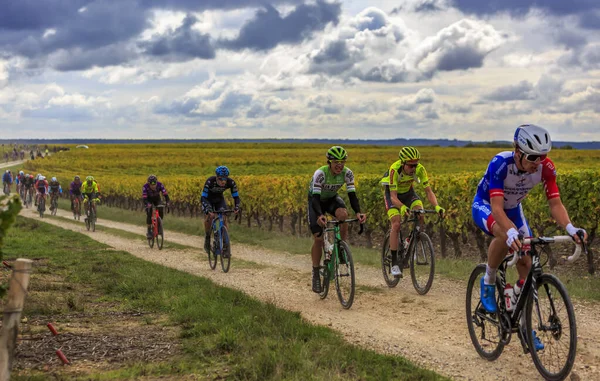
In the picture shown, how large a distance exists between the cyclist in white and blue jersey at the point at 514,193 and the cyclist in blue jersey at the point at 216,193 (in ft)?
25.2

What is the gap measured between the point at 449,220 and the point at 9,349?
47.1 ft

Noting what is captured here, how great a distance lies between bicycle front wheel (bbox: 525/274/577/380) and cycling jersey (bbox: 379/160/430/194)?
15.5 feet

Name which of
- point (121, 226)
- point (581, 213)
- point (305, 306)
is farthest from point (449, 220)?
point (121, 226)

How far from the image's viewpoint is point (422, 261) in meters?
10.3

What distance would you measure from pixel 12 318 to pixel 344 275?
524 centimetres

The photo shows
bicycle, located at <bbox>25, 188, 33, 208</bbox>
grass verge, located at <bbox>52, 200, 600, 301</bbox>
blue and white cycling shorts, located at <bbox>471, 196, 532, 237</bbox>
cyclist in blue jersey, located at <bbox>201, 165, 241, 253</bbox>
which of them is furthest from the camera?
bicycle, located at <bbox>25, 188, 33, 208</bbox>

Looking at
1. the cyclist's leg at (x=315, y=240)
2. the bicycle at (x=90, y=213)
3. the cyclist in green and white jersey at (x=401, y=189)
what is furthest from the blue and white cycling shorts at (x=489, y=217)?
the bicycle at (x=90, y=213)

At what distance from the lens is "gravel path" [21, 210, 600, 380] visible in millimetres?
6359

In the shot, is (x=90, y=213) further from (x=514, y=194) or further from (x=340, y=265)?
(x=514, y=194)

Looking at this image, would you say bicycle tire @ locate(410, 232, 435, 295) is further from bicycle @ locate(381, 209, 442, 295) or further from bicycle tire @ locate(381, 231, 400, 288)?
bicycle tire @ locate(381, 231, 400, 288)

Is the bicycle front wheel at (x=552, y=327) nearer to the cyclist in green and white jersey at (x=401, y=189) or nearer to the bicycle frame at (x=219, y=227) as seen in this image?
the cyclist in green and white jersey at (x=401, y=189)

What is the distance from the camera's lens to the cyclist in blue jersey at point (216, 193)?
44.0 feet

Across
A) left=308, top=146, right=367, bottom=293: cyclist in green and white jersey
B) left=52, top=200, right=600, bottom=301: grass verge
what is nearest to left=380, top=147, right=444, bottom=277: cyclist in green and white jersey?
left=308, top=146, right=367, bottom=293: cyclist in green and white jersey

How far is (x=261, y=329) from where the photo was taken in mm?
7285
